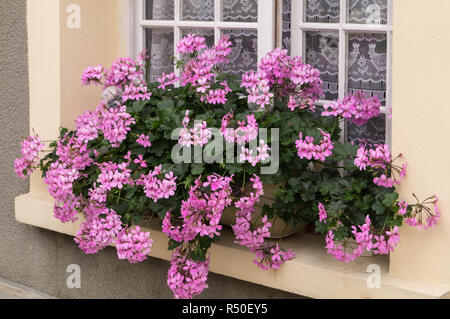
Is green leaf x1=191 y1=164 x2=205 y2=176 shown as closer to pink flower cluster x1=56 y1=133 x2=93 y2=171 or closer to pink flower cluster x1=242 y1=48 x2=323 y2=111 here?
pink flower cluster x1=242 y1=48 x2=323 y2=111

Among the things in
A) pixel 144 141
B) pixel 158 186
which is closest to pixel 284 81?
pixel 144 141

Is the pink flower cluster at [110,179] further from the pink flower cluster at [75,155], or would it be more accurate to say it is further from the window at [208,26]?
the window at [208,26]

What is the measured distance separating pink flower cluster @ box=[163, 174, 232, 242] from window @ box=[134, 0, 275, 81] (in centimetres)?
85

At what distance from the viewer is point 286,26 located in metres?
3.56

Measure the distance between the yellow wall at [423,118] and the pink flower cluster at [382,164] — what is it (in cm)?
3

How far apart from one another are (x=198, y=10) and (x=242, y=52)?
0.35 m

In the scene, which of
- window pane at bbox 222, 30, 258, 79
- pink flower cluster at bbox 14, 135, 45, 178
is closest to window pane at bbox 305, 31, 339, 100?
window pane at bbox 222, 30, 258, 79

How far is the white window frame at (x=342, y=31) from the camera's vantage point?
322 cm

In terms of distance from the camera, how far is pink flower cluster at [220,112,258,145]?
9.73ft

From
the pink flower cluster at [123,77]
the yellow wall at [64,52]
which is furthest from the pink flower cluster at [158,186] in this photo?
the yellow wall at [64,52]

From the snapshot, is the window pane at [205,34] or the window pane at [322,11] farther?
the window pane at [205,34]

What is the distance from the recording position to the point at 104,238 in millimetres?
3162

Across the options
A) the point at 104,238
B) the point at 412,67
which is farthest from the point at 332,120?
the point at 104,238
